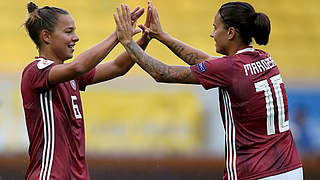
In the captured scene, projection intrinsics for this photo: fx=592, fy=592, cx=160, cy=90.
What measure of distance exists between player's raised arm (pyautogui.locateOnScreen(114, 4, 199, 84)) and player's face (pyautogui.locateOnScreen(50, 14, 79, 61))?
334mm

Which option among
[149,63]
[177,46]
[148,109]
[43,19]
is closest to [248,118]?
[149,63]

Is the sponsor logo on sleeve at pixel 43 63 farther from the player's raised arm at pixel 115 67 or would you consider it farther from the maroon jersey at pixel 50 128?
the player's raised arm at pixel 115 67

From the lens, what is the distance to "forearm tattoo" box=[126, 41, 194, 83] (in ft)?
13.4

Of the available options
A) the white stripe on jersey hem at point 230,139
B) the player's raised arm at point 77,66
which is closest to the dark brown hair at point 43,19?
the player's raised arm at point 77,66

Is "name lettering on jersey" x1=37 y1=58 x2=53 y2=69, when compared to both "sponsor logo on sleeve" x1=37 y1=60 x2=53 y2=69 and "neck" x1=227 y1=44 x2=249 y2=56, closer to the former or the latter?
"sponsor logo on sleeve" x1=37 y1=60 x2=53 y2=69

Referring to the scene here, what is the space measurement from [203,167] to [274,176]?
5.20 meters

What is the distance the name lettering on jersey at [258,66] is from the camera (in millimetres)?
4023

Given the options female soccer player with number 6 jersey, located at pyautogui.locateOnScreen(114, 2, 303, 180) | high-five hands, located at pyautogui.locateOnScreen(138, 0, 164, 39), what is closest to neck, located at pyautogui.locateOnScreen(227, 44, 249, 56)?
female soccer player with number 6 jersey, located at pyautogui.locateOnScreen(114, 2, 303, 180)

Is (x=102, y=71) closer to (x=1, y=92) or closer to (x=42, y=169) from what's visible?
(x=42, y=169)

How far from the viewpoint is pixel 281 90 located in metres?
4.16

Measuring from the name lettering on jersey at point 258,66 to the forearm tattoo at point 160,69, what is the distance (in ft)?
1.26

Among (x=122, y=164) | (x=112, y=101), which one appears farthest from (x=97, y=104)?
(x=122, y=164)

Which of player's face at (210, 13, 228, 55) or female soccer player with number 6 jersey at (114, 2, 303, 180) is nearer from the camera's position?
female soccer player with number 6 jersey at (114, 2, 303, 180)

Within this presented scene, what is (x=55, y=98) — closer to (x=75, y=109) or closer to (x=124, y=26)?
(x=75, y=109)
